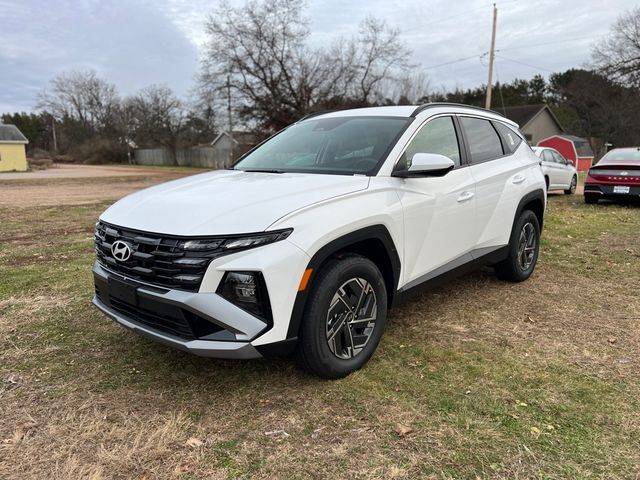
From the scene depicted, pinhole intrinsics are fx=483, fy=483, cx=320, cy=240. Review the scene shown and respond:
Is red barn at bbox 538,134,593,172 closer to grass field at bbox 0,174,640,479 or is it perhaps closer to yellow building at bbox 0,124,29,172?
grass field at bbox 0,174,640,479

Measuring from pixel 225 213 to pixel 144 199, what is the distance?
816mm

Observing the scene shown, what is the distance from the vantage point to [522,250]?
16.9ft

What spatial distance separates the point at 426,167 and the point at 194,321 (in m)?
1.77

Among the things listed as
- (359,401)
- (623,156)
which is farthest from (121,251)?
(623,156)

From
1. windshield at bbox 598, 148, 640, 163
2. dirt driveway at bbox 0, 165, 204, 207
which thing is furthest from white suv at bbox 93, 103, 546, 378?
dirt driveway at bbox 0, 165, 204, 207

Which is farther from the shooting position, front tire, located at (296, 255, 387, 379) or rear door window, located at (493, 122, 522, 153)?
rear door window, located at (493, 122, 522, 153)

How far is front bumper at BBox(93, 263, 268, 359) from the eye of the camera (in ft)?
8.37

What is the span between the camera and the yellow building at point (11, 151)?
41.2 metres

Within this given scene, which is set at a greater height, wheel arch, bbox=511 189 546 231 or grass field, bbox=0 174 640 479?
wheel arch, bbox=511 189 546 231

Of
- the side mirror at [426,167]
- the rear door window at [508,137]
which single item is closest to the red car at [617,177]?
the rear door window at [508,137]

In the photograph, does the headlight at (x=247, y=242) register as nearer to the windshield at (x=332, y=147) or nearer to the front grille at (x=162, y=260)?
the front grille at (x=162, y=260)

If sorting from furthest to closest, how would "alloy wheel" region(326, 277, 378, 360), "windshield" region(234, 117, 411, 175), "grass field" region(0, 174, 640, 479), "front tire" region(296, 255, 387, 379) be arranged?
1. "windshield" region(234, 117, 411, 175)
2. "alloy wheel" region(326, 277, 378, 360)
3. "front tire" region(296, 255, 387, 379)
4. "grass field" region(0, 174, 640, 479)

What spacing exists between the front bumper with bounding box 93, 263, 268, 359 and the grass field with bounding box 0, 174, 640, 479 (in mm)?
458

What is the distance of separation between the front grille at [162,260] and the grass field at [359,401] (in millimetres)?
784
